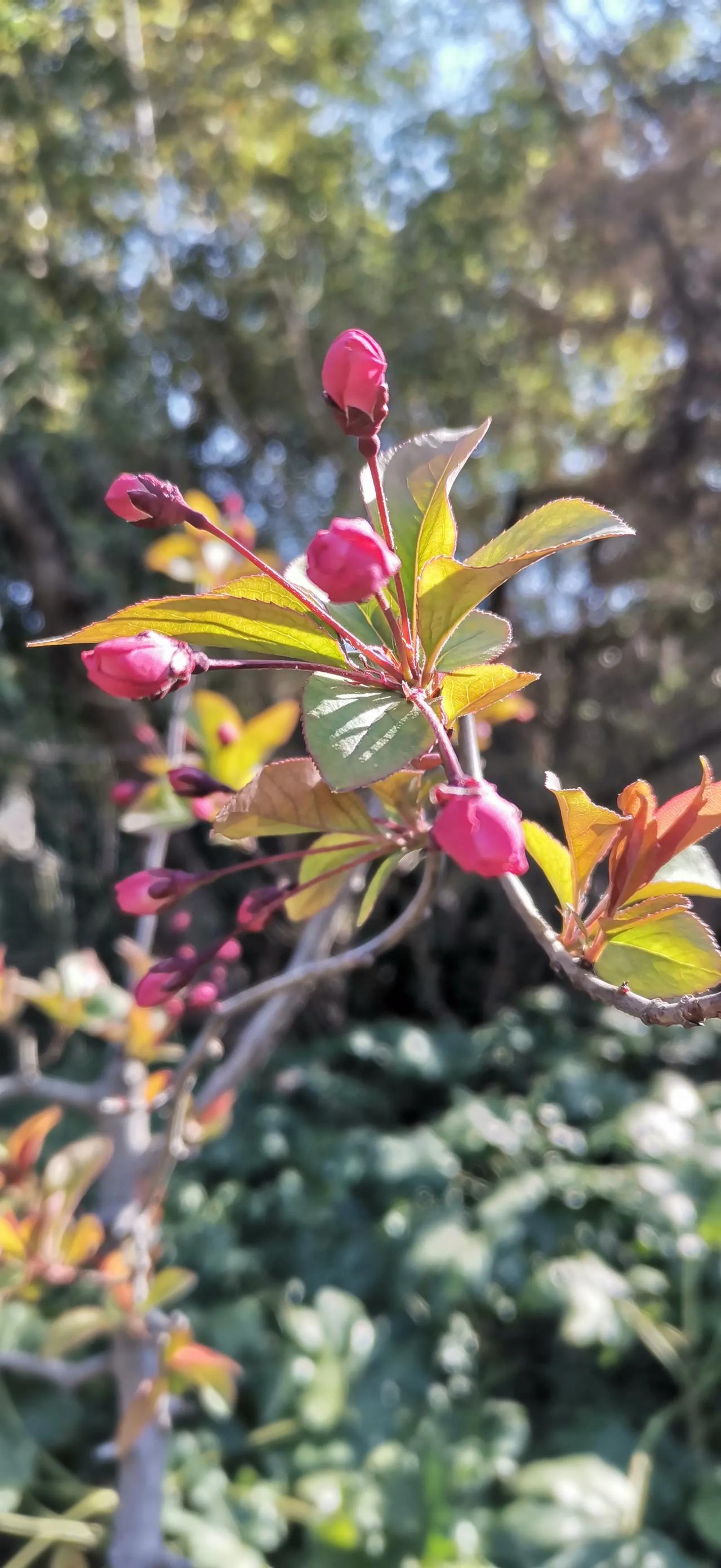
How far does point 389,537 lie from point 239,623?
74 millimetres

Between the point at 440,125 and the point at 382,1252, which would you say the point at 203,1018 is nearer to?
the point at 382,1252

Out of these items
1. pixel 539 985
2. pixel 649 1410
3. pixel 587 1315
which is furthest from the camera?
pixel 539 985

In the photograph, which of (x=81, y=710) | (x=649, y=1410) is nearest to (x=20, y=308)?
(x=81, y=710)

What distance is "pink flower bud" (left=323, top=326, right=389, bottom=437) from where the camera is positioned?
14.0 inches

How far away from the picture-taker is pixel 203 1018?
279 cm

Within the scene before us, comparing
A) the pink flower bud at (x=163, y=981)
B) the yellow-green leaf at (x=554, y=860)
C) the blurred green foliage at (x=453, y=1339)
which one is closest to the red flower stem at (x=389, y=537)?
the yellow-green leaf at (x=554, y=860)

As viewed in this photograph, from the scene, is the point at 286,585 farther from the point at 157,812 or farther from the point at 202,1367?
the point at 202,1367

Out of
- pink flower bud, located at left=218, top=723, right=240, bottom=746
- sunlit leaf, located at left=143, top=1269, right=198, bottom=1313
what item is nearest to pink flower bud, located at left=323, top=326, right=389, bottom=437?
pink flower bud, located at left=218, top=723, right=240, bottom=746

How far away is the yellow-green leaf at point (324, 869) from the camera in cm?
47

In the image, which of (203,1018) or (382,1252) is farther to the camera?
(203,1018)

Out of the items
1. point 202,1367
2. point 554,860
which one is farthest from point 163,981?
point 202,1367

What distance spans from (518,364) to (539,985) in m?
2.13

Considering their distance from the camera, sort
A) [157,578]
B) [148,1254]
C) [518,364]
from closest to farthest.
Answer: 1. [148,1254]
2. [157,578]
3. [518,364]

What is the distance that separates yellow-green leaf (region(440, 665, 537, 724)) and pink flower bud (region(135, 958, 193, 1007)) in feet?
0.73
